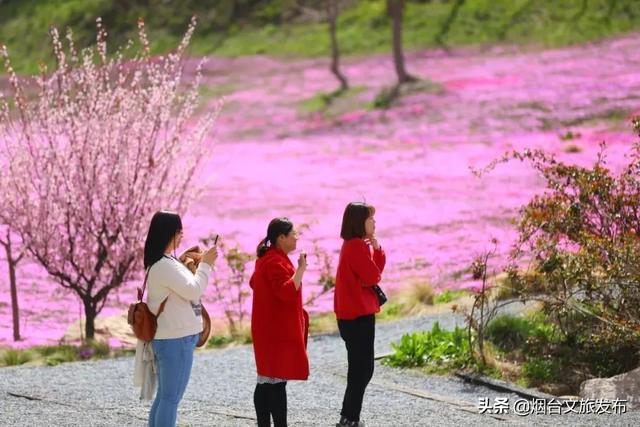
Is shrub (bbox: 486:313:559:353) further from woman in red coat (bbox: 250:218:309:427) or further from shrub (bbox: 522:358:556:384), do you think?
woman in red coat (bbox: 250:218:309:427)

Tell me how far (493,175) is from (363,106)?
31.3 feet

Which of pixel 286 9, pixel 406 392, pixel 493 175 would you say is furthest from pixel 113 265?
pixel 286 9

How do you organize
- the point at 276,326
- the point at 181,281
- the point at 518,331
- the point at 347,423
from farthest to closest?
the point at 518,331 → the point at 347,423 → the point at 276,326 → the point at 181,281

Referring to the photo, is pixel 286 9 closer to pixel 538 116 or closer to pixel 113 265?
pixel 538 116

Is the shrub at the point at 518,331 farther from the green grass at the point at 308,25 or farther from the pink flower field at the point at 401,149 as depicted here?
the green grass at the point at 308,25

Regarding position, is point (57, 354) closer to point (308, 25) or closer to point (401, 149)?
point (401, 149)

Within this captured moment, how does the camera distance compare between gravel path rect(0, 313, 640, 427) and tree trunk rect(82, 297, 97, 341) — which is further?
tree trunk rect(82, 297, 97, 341)

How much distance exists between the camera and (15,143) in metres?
16.4

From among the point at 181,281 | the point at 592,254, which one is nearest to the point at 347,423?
the point at 181,281

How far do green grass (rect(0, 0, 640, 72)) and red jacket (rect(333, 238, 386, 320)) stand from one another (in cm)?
3086

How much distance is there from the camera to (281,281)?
8.47 metres

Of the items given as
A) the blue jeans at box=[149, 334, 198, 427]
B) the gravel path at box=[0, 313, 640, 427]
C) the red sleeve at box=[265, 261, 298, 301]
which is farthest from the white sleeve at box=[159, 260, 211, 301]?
the gravel path at box=[0, 313, 640, 427]

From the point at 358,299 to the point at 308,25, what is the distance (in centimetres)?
3774

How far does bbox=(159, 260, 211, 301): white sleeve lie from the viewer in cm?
787
